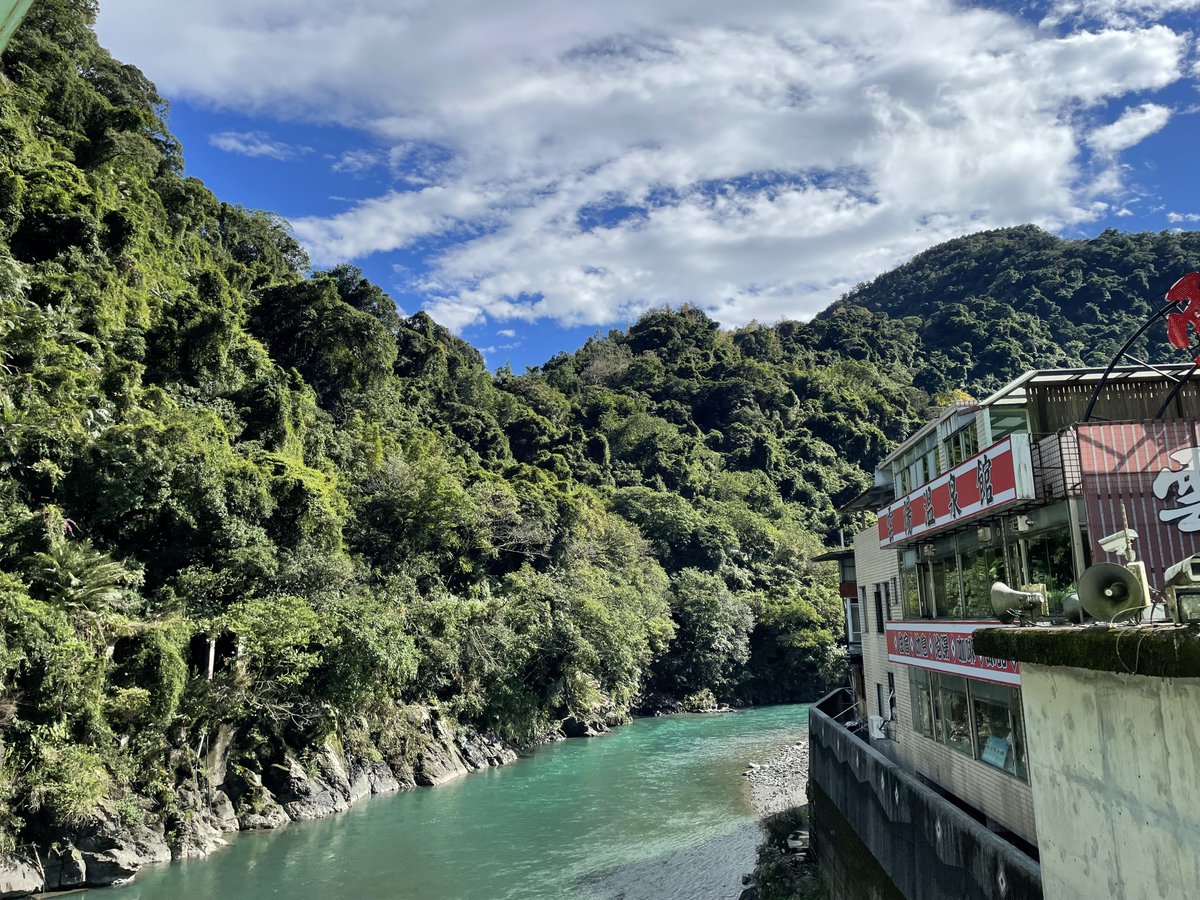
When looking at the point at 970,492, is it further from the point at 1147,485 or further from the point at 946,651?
the point at 946,651

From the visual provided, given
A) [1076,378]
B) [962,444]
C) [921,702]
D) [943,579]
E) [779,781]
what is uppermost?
[1076,378]

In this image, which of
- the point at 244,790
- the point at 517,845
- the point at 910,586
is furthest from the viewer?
the point at 244,790

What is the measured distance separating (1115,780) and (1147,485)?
6.01 metres

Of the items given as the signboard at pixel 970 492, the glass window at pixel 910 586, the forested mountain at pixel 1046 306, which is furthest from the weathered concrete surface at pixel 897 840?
the forested mountain at pixel 1046 306

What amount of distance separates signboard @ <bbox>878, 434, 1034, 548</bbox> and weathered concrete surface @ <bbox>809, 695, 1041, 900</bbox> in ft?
12.9

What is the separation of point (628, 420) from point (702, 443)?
28.5 feet

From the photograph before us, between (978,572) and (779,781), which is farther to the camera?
(779,781)

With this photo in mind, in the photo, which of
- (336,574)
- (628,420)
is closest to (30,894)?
(336,574)

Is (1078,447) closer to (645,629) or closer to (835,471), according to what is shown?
(645,629)

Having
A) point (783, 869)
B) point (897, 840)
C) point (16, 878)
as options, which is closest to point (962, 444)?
point (897, 840)

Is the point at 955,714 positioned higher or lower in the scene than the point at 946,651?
lower

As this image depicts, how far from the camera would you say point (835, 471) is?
85.3 metres

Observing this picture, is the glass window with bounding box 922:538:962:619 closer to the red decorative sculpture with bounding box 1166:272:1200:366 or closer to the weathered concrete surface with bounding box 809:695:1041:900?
the weathered concrete surface with bounding box 809:695:1041:900

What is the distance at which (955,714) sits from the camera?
1340 cm
